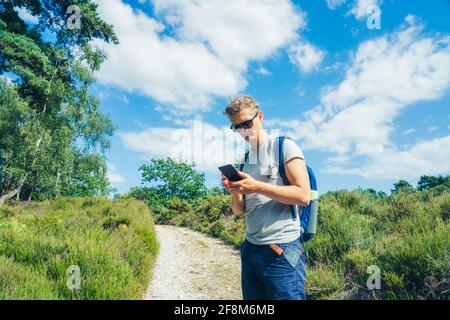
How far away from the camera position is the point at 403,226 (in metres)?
6.18

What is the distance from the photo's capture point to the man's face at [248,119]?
2215 millimetres

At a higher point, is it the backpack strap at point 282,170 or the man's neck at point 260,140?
the man's neck at point 260,140

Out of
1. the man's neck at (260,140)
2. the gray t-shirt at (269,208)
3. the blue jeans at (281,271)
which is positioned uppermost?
the man's neck at (260,140)

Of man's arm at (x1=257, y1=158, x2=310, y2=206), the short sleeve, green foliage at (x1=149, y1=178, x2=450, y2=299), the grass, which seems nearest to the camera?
man's arm at (x1=257, y1=158, x2=310, y2=206)

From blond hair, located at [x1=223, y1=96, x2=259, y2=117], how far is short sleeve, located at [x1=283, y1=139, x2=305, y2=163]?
1.30ft

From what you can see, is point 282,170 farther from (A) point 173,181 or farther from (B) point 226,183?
(A) point 173,181

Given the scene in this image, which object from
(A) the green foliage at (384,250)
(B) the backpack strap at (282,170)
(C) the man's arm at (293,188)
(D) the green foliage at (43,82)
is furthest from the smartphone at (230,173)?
(D) the green foliage at (43,82)

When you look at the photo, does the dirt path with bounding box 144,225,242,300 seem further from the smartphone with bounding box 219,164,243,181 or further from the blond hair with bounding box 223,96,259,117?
the blond hair with bounding box 223,96,259,117

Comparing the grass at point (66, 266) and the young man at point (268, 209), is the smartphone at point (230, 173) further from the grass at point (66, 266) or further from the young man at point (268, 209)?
the grass at point (66, 266)

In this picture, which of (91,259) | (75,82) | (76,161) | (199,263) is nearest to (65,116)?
(75,82)

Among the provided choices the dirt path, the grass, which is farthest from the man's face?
the dirt path

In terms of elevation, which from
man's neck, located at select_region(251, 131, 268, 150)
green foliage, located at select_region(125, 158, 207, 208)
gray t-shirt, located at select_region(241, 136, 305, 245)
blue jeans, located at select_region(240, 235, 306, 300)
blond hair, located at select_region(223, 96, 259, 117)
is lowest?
blue jeans, located at select_region(240, 235, 306, 300)

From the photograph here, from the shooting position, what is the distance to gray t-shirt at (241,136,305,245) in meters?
1.96

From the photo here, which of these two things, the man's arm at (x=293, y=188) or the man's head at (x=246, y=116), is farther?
the man's head at (x=246, y=116)
